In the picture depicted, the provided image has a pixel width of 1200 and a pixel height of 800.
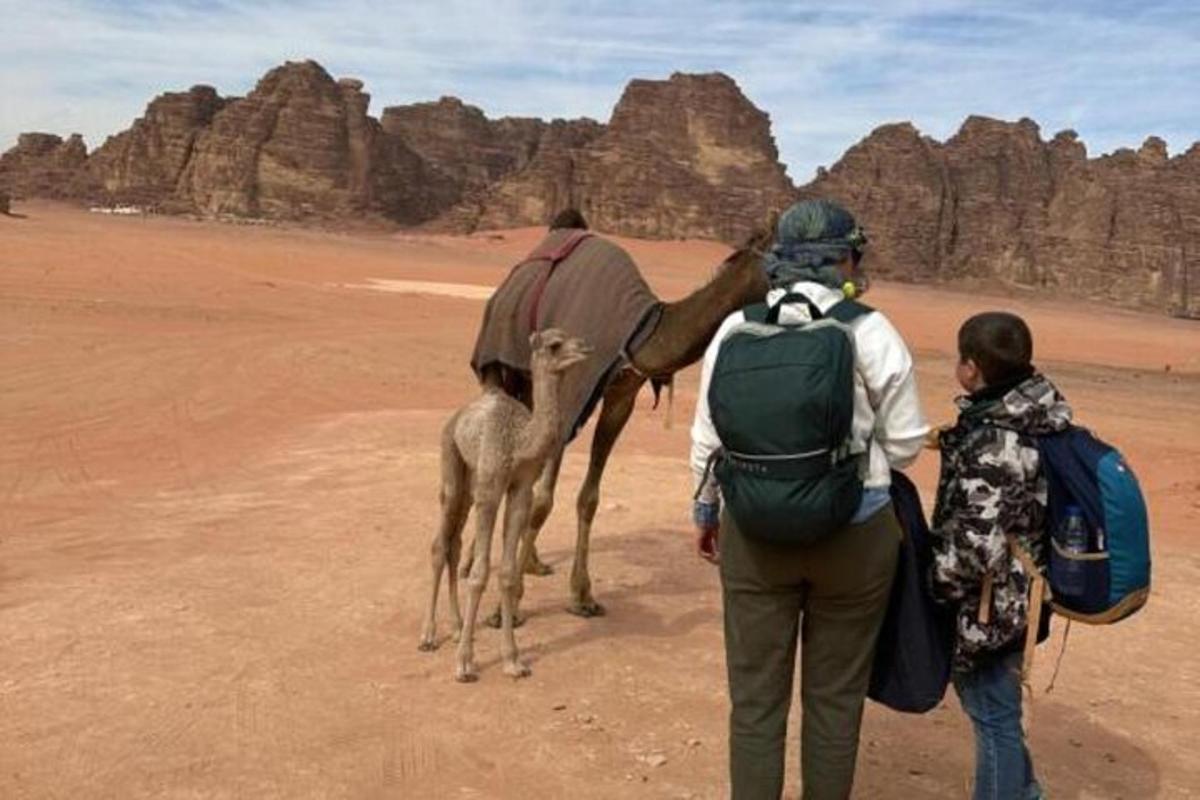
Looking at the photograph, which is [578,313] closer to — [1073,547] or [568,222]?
[568,222]

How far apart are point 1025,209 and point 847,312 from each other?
97.1 metres

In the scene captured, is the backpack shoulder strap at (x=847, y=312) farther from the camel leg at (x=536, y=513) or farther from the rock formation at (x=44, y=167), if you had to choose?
the rock formation at (x=44, y=167)

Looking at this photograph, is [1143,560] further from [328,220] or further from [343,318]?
[328,220]

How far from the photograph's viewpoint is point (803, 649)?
4.05 meters

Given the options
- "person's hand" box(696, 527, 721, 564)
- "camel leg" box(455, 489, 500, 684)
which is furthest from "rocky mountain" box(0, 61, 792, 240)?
"person's hand" box(696, 527, 721, 564)

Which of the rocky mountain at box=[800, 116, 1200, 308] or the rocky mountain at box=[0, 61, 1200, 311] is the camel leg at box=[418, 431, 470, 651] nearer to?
the rocky mountain at box=[0, 61, 1200, 311]

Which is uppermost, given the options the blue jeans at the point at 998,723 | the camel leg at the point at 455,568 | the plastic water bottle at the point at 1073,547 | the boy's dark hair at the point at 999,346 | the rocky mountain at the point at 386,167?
the rocky mountain at the point at 386,167

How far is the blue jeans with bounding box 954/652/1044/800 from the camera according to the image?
411cm

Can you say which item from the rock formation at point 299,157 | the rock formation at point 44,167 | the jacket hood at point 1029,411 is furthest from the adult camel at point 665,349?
the rock formation at point 44,167

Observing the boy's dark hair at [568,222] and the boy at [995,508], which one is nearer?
the boy at [995,508]

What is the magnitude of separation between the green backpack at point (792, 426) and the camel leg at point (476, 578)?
8.77 ft

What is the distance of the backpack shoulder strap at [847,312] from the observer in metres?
3.70

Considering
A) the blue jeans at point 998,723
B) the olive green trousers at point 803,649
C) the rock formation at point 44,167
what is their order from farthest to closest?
the rock formation at point 44,167 < the blue jeans at point 998,723 < the olive green trousers at point 803,649

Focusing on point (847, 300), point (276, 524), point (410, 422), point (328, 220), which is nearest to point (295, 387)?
point (410, 422)
